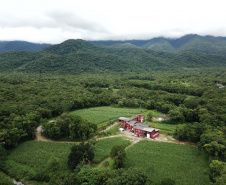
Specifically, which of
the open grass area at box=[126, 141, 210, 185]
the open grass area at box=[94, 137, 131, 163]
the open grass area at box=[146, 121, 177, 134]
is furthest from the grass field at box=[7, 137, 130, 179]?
the open grass area at box=[146, 121, 177, 134]

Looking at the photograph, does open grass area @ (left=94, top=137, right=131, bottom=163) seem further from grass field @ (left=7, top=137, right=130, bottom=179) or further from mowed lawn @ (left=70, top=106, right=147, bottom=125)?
mowed lawn @ (left=70, top=106, right=147, bottom=125)

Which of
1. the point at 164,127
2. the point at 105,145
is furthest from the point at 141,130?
the point at 105,145

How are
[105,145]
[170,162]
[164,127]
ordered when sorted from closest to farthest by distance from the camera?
[170,162] < [105,145] < [164,127]

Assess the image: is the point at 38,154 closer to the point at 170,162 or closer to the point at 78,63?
the point at 170,162

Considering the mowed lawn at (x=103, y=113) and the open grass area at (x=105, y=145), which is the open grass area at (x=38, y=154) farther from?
the mowed lawn at (x=103, y=113)

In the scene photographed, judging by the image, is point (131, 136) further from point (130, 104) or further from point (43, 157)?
point (130, 104)

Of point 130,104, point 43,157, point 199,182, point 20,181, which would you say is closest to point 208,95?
point 130,104

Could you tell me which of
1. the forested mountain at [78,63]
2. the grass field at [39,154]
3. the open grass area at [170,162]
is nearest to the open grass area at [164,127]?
the open grass area at [170,162]
